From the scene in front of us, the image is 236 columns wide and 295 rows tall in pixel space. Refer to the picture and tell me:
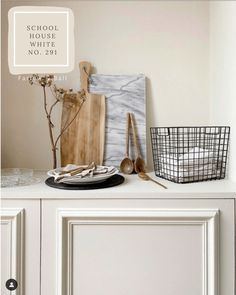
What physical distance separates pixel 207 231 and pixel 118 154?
0.53m

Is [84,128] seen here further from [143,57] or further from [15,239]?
[15,239]

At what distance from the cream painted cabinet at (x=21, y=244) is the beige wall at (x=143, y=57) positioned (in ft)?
1.42

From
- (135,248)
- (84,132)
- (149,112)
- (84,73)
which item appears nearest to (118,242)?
(135,248)

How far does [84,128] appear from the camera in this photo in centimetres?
131

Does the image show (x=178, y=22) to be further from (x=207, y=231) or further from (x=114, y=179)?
(x=207, y=231)

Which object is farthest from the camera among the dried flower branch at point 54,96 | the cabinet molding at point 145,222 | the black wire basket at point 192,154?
the dried flower branch at point 54,96

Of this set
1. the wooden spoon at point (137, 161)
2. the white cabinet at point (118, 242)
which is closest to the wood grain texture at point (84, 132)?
the wooden spoon at point (137, 161)

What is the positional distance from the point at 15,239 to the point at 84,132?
55 centimetres

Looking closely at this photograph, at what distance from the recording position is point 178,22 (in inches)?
52.7

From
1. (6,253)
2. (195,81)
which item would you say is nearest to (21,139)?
(6,253)

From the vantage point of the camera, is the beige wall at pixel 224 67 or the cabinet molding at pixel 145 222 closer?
the cabinet molding at pixel 145 222

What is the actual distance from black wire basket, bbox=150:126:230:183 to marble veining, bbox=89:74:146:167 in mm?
102

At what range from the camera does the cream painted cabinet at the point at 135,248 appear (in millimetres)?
945

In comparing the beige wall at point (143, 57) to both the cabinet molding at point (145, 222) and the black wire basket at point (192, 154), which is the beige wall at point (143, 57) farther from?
the cabinet molding at point (145, 222)
